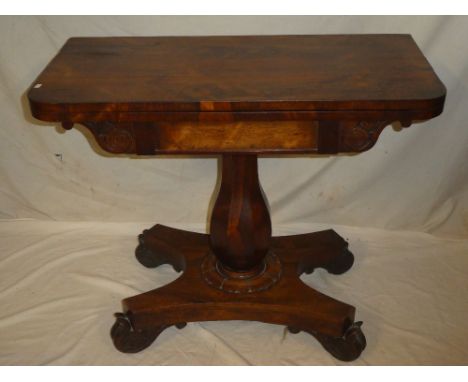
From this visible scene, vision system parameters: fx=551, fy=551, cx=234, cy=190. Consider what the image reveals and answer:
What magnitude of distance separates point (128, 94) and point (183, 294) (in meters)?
0.67

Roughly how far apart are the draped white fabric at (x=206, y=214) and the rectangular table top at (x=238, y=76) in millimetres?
321

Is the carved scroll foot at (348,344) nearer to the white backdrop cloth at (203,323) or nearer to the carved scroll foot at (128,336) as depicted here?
the white backdrop cloth at (203,323)

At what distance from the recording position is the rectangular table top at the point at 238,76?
1.22 m

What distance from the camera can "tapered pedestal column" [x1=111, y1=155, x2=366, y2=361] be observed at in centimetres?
158

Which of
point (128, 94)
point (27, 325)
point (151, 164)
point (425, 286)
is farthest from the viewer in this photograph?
point (151, 164)

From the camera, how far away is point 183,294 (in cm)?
167

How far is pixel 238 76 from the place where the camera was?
1.36 meters

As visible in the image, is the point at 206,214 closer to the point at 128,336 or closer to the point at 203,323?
the point at 203,323

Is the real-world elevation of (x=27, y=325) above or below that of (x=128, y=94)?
below

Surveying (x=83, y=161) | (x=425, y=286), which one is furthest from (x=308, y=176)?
(x=83, y=161)

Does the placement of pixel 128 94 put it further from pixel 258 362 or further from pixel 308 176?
pixel 308 176

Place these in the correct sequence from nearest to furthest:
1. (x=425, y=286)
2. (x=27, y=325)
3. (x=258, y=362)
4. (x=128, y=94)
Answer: (x=128, y=94), (x=258, y=362), (x=27, y=325), (x=425, y=286)

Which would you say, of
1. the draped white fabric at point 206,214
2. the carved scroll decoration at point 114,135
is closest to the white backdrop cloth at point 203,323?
the draped white fabric at point 206,214

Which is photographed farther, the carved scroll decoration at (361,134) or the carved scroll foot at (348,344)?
the carved scroll foot at (348,344)
